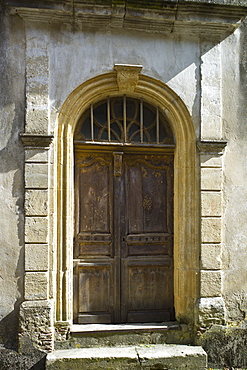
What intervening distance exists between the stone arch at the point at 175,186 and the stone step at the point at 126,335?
18 centimetres

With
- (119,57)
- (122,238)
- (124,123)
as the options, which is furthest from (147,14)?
(122,238)

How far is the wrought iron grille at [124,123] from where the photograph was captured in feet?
14.4

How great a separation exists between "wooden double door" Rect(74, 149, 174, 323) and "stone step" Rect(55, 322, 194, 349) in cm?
17

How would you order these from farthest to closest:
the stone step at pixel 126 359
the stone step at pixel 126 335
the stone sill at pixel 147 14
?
the stone step at pixel 126 335, the stone sill at pixel 147 14, the stone step at pixel 126 359

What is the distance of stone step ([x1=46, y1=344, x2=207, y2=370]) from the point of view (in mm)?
3831

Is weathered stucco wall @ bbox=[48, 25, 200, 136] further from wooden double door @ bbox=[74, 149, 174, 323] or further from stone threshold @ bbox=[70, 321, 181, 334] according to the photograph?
stone threshold @ bbox=[70, 321, 181, 334]

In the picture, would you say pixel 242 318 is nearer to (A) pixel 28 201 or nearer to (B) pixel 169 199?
(B) pixel 169 199

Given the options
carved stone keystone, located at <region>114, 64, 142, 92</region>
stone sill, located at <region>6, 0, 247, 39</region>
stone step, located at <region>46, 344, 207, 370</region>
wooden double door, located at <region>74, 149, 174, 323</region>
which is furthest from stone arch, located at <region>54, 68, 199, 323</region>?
stone sill, located at <region>6, 0, 247, 39</region>

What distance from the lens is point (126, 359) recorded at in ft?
12.8

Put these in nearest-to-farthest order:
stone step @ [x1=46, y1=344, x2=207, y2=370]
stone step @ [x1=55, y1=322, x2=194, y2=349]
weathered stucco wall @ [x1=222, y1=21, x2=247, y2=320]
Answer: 1. stone step @ [x1=46, y1=344, x2=207, y2=370]
2. stone step @ [x1=55, y1=322, x2=194, y2=349]
3. weathered stucco wall @ [x1=222, y1=21, x2=247, y2=320]

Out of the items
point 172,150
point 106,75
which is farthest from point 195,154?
point 106,75

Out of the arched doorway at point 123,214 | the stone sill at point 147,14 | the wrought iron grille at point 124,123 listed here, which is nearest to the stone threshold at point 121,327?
the arched doorway at point 123,214

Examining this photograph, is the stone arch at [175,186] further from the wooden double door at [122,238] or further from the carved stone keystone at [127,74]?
the wooden double door at [122,238]

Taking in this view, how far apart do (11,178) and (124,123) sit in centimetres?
163
